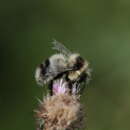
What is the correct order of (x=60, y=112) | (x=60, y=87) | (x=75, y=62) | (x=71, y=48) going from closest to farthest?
1. (x=60, y=112)
2. (x=60, y=87)
3. (x=75, y=62)
4. (x=71, y=48)

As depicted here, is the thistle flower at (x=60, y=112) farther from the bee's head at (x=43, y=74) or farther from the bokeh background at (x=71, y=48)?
the bokeh background at (x=71, y=48)

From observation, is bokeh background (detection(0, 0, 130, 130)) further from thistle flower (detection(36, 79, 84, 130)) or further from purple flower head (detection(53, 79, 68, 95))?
thistle flower (detection(36, 79, 84, 130))

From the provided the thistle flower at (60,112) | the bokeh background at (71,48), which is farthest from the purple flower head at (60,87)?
the bokeh background at (71,48)

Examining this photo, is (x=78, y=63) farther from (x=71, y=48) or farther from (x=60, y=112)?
(x=71, y=48)

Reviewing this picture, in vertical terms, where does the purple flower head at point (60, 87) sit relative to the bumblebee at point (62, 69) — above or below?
below

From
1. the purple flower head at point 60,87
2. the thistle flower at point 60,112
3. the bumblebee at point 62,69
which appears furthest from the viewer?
the bumblebee at point 62,69

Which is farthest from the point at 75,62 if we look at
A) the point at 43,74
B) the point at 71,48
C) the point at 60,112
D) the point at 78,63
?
the point at 71,48
